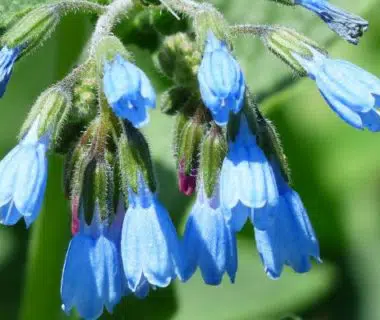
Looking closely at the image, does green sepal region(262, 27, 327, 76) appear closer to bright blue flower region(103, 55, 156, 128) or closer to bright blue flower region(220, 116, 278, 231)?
bright blue flower region(220, 116, 278, 231)

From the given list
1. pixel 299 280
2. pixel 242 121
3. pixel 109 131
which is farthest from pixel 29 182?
pixel 299 280

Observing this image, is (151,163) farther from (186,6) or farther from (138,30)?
(138,30)

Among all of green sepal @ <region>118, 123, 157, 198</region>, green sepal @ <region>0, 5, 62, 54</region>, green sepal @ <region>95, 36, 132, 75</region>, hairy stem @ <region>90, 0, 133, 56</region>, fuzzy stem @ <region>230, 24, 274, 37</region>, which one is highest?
green sepal @ <region>0, 5, 62, 54</region>

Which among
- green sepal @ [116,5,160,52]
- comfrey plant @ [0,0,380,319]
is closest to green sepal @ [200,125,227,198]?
comfrey plant @ [0,0,380,319]

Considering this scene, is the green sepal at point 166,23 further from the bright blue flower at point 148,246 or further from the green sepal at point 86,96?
the bright blue flower at point 148,246

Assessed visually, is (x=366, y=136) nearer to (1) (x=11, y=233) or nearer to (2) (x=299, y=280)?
(2) (x=299, y=280)

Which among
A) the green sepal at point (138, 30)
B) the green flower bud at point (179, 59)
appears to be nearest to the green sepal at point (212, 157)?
the green flower bud at point (179, 59)
